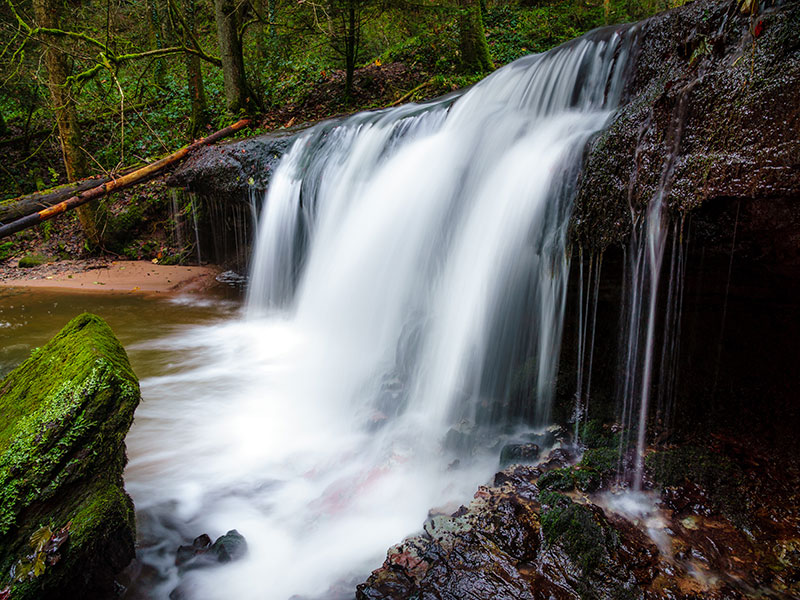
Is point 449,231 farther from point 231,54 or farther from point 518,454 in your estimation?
point 231,54

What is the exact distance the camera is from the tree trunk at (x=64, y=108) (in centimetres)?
796

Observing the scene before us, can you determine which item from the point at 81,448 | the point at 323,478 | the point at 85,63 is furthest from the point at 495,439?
the point at 85,63

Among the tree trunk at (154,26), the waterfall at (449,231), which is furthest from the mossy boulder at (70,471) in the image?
the tree trunk at (154,26)

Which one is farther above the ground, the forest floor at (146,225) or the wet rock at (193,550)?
the forest floor at (146,225)

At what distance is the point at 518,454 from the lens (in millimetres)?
2895

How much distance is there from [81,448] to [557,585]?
221cm

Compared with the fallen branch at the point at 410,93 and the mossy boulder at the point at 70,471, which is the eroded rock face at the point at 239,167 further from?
the mossy boulder at the point at 70,471

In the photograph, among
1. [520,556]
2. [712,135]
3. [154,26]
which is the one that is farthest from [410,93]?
[520,556]

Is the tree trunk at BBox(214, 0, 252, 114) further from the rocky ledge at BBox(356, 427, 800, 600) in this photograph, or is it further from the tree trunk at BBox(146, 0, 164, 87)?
the rocky ledge at BBox(356, 427, 800, 600)

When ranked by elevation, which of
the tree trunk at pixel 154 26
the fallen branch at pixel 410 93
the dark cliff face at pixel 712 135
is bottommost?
the dark cliff face at pixel 712 135

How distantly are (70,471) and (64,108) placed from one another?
906 centimetres

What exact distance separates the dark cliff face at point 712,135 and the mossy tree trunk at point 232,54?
30.2 feet

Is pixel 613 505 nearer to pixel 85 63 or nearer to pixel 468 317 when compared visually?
pixel 468 317

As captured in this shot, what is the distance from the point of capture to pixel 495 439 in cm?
324
